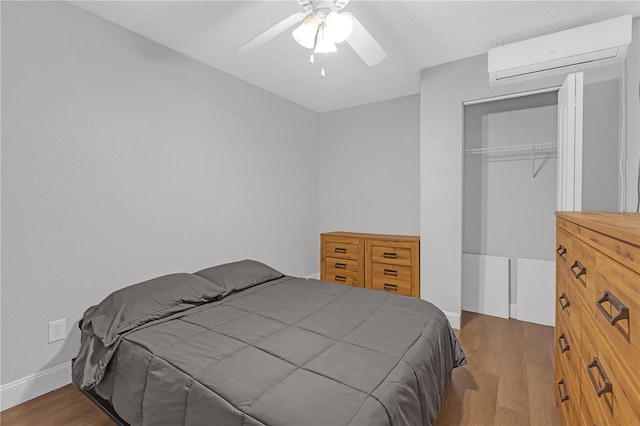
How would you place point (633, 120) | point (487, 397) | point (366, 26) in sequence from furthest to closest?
point (366, 26) → point (633, 120) → point (487, 397)

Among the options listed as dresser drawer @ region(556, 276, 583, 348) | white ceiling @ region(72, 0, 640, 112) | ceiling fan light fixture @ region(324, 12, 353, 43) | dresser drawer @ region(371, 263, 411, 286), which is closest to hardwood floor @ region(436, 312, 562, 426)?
dresser drawer @ region(556, 276, 583, 348)

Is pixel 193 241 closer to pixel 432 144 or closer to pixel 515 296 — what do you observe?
pixel 432 144

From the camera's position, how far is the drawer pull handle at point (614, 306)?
2.21 feet

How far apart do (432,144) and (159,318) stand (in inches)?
113

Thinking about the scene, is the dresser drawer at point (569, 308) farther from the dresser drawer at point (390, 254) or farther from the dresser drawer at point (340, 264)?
the dresser drawer at point (340, 264)

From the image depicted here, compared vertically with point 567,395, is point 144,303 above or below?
above

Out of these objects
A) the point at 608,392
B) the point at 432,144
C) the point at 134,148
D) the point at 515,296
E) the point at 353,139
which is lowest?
the point at 515,296

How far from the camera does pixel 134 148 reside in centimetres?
249

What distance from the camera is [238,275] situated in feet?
8.50

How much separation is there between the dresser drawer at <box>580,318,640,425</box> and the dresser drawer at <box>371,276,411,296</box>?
7.34 feet

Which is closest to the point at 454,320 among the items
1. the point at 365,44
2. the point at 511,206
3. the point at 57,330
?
the point at 511,206

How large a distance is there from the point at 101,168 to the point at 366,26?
2310 mm

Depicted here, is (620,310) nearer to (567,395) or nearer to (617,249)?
(617,249)

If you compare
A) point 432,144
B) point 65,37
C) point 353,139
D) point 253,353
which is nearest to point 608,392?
point 253,353
